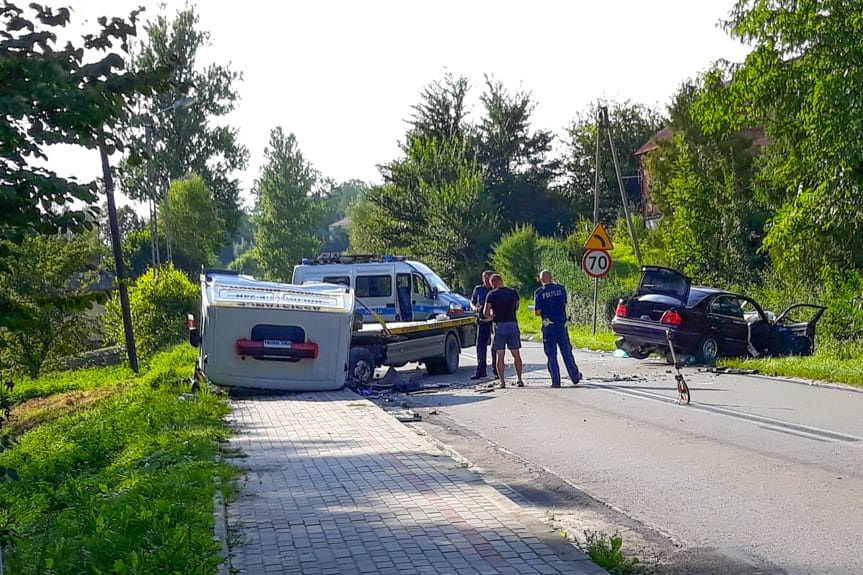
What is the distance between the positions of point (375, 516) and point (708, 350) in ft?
47.8

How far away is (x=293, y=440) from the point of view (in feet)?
39.7

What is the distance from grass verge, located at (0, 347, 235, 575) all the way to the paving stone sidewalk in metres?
0.34

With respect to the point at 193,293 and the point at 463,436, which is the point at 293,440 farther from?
the point at 193,293

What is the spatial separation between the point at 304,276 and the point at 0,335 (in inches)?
850

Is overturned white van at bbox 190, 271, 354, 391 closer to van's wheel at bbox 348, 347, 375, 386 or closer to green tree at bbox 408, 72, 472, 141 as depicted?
van's wheel at bbox 348, 347, 375, 386

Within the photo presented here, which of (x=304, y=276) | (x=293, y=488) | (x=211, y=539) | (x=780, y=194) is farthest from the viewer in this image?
(x=780, y=194)

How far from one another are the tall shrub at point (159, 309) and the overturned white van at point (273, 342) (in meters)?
23.4

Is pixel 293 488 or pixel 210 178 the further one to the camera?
pixel 210 178

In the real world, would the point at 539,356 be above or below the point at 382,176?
below

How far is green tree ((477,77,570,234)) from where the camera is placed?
7081 centimetres

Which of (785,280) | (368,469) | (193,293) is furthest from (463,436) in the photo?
(193,293)

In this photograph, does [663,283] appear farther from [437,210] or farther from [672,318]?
[437,210]

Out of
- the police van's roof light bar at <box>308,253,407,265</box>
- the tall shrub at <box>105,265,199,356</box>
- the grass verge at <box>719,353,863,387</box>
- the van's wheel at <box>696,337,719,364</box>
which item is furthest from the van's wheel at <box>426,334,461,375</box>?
the tall shrub at <box>105,265,199,356</box>

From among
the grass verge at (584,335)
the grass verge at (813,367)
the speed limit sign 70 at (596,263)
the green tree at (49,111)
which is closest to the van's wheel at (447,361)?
the grass verge at (584,335)
